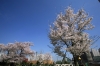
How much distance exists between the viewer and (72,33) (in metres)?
10.7

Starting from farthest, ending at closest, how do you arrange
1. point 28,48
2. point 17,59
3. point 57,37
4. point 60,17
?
point 28,48
point 17,59
point 60,17
point 57,37

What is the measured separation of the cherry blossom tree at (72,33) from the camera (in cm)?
1020

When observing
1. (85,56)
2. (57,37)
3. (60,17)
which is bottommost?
(85,56)

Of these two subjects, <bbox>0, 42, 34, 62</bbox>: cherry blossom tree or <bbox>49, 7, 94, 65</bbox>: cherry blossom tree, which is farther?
<bbox>0, 42, 34, 62</bbox>: cherry blossom tree

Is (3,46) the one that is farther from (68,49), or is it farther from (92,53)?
(92,53)

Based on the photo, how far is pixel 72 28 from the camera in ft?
35.9

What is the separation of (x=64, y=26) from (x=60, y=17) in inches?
67.2

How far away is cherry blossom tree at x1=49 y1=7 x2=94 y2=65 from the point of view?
10203 millimetres

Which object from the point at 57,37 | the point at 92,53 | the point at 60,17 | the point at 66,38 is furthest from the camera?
the point at 92,53

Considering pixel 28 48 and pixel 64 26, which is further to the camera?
pixel 28 48

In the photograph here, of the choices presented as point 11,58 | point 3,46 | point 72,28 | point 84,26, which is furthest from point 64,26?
point 3,46

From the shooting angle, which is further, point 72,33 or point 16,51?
point 16,51

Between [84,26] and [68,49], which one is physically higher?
[84,26]

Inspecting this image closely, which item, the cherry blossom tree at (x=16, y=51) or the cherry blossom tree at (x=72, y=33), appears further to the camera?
the cherry blossom tree at (x=16, y=51)
